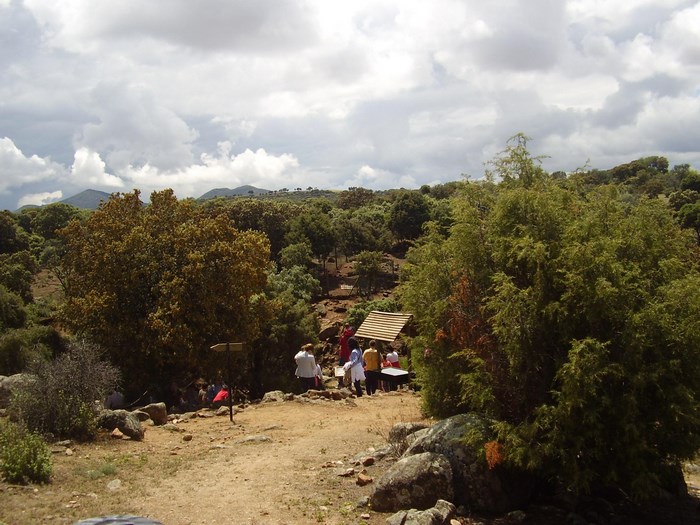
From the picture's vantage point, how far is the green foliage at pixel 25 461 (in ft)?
26.5

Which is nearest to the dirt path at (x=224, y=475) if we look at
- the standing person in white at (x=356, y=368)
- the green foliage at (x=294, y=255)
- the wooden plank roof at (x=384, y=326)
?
the standing person in white at (x=356, y=368)

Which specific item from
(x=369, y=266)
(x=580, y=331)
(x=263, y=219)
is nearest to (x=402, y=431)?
(x=580, y=331)

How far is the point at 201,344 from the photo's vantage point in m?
17.6

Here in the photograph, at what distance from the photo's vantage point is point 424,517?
23.1 feet

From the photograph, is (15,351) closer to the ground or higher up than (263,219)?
closer to the ground

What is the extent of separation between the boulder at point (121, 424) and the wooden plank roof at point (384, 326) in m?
8.14

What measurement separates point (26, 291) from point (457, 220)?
3864 cm

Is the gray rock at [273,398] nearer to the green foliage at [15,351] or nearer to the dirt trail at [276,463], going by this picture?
the dirt trail at [276,463]

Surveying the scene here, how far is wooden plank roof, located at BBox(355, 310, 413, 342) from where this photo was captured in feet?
58.6

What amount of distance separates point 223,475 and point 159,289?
996 cm

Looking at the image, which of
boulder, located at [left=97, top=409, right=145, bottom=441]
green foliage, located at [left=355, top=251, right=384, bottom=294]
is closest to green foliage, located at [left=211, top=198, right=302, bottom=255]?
green foliage, located at [left=355, top=251, right=384, bottom=294]

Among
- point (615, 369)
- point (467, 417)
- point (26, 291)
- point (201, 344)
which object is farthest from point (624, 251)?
point (26, 291)

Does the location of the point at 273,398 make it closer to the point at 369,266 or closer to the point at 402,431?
the point at 402,431

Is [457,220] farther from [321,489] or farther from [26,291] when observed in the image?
[26,291]
